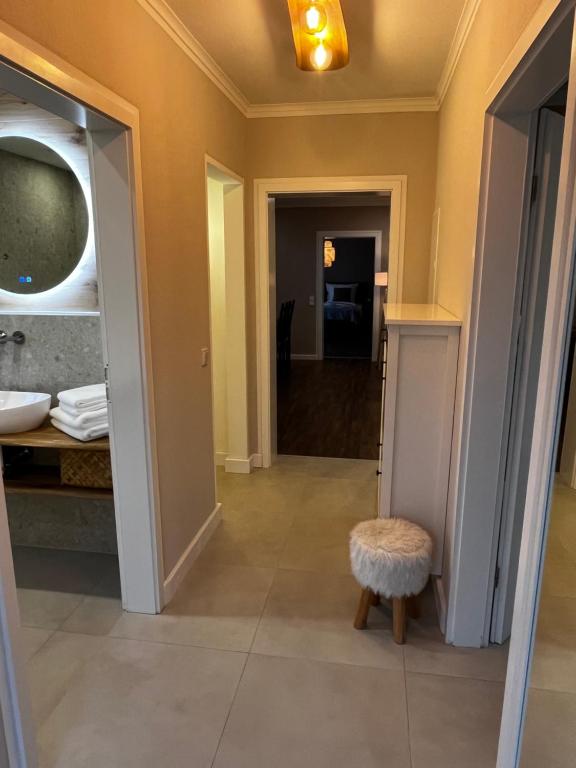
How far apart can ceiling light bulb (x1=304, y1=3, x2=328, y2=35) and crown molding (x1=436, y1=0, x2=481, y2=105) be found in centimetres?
61

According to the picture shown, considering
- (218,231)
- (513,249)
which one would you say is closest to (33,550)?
(218,231)

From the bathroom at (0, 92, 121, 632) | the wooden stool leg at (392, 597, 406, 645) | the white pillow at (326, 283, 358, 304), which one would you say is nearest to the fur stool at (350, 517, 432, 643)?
the wooden stool leg at (392, 597, 406, 645)

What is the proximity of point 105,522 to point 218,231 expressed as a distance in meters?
2.10

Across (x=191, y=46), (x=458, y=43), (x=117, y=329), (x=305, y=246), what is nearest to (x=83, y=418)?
(x=117, y=329)

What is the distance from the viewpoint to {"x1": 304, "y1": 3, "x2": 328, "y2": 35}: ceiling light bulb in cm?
180

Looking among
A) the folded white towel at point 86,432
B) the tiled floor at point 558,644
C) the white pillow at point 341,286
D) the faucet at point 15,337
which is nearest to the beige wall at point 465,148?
the tiled floor at point 558,644

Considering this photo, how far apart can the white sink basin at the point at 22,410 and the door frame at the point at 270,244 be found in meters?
1.63

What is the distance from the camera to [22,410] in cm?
227

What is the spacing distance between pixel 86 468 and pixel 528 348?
6.36ft

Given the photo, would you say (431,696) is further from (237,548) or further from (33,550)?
(33,550)

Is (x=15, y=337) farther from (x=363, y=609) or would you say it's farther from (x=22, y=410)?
(x=363, y=609)

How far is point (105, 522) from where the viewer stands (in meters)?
2.73

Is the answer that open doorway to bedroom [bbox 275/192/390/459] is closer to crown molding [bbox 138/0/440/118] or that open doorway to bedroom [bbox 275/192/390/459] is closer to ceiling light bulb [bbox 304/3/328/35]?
crown molding [bbox 138/0/440/118]

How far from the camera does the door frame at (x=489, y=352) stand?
1.61 m
